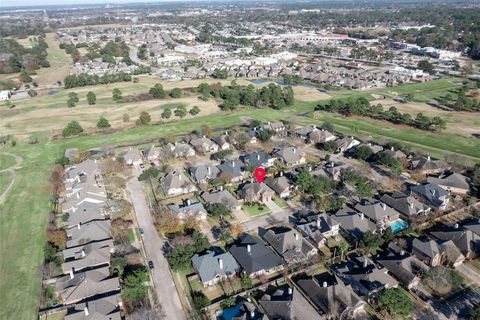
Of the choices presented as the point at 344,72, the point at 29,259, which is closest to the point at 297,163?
the point at 29,259

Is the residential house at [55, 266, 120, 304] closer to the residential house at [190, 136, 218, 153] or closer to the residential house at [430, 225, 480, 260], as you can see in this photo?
the residential house at [190, 136, 218, 153]

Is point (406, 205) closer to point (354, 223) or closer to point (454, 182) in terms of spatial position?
point (354, 223)

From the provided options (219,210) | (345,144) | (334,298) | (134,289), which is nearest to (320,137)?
(345,144)

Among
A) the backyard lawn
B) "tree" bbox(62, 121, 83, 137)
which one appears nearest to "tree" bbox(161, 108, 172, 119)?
"tree" bbox(62, 121, 83, 137)

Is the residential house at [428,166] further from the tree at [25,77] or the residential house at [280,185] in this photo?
the tree at [25,77]

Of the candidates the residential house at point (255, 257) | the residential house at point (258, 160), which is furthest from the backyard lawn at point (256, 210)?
the residential house at point (258, 160)
